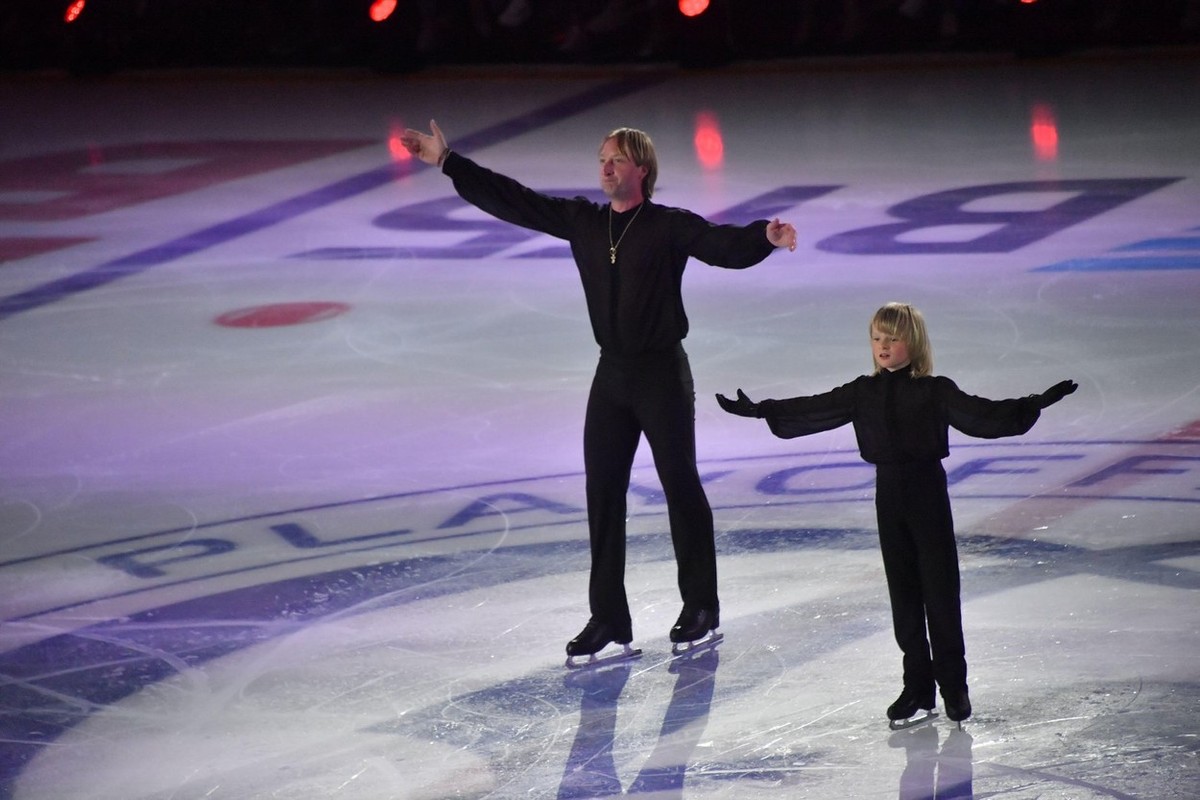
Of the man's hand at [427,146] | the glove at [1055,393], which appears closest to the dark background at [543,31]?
the man's hand at [427,146]

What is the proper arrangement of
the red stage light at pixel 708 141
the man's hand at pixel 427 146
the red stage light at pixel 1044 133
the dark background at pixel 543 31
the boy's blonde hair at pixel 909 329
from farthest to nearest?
the dark background at pixel 543 31 < the red stage light at pixel 708 141 < the red stage light at pixel 1044 133 < the man's hand at pixel 427 146 < the boy's blonde hair at pixel 909 329

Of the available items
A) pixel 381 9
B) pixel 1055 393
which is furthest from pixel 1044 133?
pixel 1055 393

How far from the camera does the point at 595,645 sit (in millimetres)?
5156

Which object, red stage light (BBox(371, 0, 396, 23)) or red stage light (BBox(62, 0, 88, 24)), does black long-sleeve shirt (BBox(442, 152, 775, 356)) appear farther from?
red stage light (BBox(62, 0, 88, 24))

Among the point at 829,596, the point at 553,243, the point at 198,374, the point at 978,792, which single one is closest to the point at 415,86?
the point at 553,243

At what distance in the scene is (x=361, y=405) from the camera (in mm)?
8062

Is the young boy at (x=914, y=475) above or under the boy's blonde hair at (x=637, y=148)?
under

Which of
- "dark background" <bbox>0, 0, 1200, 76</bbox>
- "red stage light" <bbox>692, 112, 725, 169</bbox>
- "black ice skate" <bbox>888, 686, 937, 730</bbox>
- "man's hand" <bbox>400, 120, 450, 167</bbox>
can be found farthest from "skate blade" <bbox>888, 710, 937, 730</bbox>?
"dark background" <bbox>0, 0, 1200, 76</bbox>

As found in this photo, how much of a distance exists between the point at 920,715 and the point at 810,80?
13076 millimetres

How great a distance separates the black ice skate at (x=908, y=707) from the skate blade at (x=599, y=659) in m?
0.89

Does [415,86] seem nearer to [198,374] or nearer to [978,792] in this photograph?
[198,374]

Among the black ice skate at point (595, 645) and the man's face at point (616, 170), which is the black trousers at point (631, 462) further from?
the man's face at point (616, 170)

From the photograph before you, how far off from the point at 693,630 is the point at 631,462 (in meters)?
0.49

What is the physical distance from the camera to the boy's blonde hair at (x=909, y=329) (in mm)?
4367
